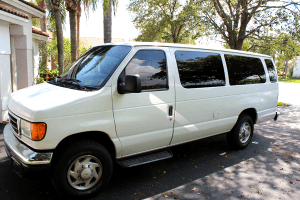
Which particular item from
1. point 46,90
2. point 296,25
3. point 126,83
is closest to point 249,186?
point 126,83

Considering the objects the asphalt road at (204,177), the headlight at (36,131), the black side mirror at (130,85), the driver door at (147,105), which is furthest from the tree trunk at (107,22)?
the headlight at (36,131)

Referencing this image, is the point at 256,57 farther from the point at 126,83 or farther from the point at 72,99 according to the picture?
the point at 72,99

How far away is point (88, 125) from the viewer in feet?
10.5

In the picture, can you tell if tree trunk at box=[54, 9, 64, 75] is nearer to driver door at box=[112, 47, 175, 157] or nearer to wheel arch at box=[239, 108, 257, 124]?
driver door at box=[112, 47, 175, 157]

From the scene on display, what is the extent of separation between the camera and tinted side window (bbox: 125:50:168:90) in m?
3.67

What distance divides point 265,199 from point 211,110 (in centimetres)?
173

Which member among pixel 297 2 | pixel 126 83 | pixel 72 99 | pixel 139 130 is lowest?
pixel 139 130

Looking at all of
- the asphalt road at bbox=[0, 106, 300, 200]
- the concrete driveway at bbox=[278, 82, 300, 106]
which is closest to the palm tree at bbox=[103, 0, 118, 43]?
the asphalt road at bbox=[0, 106, 300, 200]

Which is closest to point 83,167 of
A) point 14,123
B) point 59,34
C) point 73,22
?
point 14,123

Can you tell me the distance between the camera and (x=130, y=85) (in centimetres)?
328

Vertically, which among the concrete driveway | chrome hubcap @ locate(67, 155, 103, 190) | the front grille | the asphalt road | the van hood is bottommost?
the asphalt road

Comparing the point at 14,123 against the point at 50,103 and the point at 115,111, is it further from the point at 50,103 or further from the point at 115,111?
the point at 115,111

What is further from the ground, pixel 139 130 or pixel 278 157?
pixel 139 130

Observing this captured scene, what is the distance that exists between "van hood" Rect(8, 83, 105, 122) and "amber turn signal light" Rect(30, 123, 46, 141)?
0.26 ft
